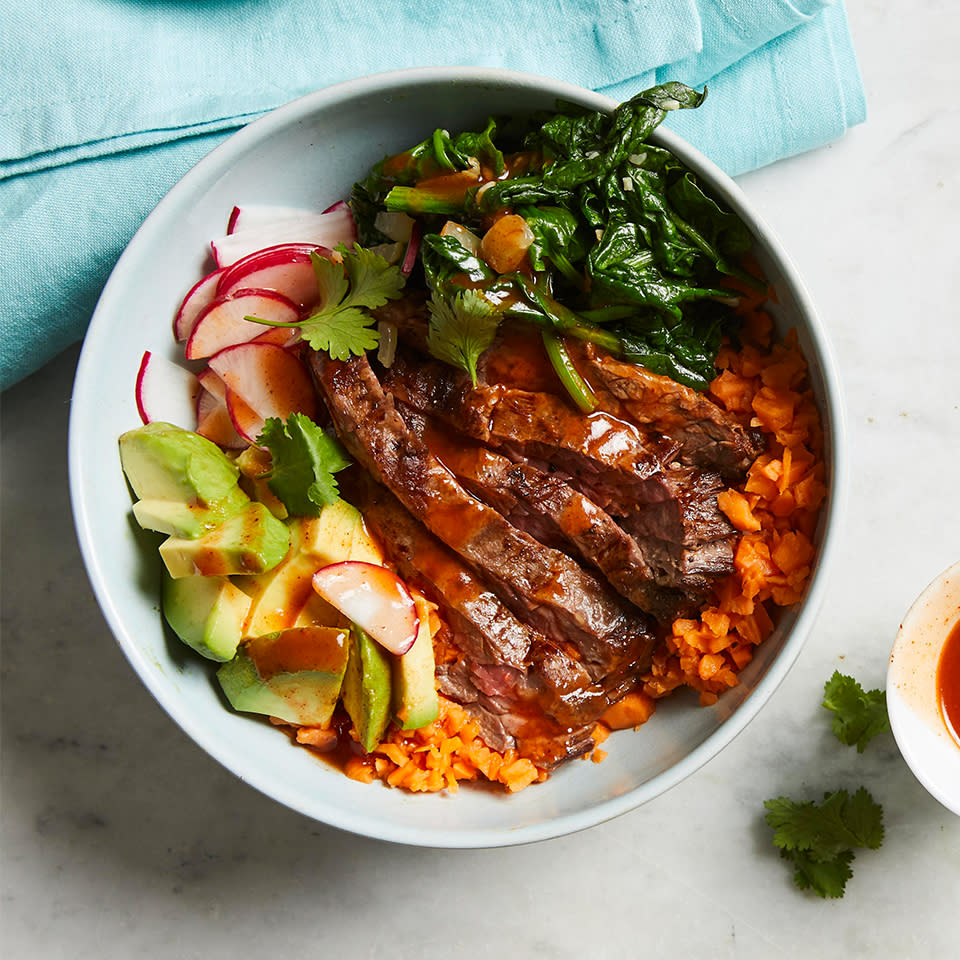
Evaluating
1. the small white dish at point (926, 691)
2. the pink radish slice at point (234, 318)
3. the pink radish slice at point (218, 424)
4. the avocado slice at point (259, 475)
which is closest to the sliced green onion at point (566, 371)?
the pink radish slice at point (234, 318)

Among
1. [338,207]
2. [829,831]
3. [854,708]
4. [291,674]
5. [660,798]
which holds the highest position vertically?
[338,207]

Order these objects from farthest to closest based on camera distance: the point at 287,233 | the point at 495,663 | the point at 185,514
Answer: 1. the point at 287,233
2. the point at 495,663
3. the point at 185,514

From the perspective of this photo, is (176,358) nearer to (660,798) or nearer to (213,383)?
(213,383)

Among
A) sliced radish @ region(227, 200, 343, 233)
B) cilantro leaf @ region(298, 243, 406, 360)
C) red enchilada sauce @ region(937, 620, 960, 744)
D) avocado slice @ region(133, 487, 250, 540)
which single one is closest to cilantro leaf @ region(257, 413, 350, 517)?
avocado slice @ region(133, 487, 250, 540)

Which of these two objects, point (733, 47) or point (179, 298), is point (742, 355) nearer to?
point (733, 47)

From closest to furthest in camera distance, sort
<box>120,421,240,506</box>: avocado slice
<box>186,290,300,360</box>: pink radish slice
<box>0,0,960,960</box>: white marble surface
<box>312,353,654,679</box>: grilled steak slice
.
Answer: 1. <box>120,421,240,506</box>: avocado slice
2. <box>312,353,654,679</box>: grilled steak slice
3. <box>186,290,300,360</box>: pink radish slice
4. <box>0,0,960,960</box>: white marble surface

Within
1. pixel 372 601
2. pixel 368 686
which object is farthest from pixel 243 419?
pixel 368 686

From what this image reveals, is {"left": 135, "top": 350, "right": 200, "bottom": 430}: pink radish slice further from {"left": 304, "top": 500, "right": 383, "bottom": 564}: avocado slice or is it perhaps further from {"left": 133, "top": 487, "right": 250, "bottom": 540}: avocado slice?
{"left": 304, "top": 500, "right": 383, "bottom": 564}: avocado slice

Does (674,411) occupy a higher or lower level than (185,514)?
lower
